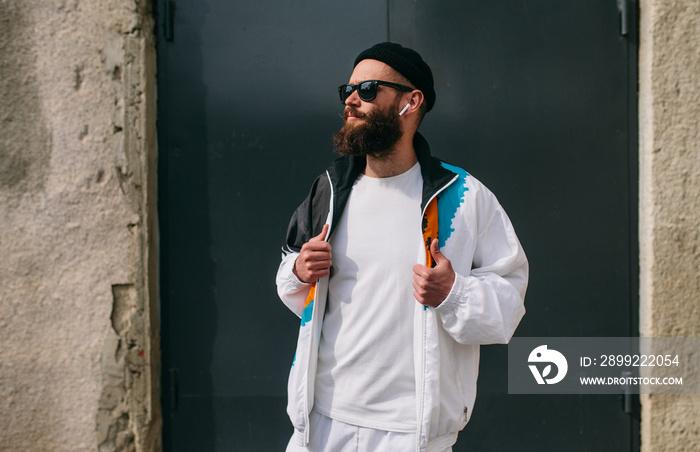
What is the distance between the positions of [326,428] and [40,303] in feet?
6.07

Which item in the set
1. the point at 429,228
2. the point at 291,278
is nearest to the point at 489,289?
the point at 429,228

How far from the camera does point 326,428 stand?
1.85 meters

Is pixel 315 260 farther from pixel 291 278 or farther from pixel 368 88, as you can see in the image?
pixel 368 88

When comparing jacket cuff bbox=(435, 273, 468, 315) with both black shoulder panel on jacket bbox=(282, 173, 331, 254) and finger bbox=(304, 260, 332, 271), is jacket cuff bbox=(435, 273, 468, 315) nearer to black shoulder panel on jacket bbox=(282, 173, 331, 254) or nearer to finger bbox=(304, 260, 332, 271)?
finger bbox=(304, 260, 332, 271)

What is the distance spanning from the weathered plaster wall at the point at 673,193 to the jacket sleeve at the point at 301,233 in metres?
1.94

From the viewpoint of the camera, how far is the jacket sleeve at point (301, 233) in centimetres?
196

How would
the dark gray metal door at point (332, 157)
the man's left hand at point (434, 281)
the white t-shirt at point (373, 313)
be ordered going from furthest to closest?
1. the dark gray metal door at point (332, 157)
2. the white t-shirt at point (373, 313)
3. the man's left hand at point (434, 281)

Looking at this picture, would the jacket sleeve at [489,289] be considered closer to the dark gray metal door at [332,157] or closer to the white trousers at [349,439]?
the white trousers at [349,439]

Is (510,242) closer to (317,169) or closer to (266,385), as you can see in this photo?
(317,169)

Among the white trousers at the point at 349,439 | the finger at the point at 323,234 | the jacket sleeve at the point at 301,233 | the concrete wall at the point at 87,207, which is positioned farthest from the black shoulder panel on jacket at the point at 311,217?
the concrete wall at the point at 87,207

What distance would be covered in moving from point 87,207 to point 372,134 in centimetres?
176

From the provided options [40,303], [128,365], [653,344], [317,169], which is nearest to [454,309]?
[317,169]

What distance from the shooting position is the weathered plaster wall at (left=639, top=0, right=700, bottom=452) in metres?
2.71

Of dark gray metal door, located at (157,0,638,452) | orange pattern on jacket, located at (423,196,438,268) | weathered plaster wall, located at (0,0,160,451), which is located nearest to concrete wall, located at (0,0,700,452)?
weathered plaster wall, located at (0,0,160,451)
